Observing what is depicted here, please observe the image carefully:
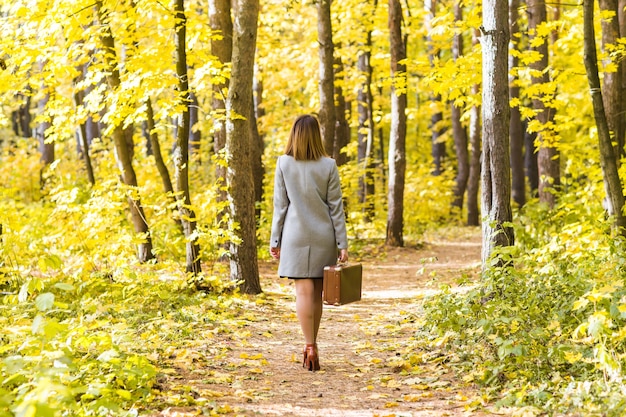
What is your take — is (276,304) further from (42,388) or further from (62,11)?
(42,388)

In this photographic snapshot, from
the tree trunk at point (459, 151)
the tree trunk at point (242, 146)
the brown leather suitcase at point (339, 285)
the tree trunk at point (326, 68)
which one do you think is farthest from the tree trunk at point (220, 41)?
the tree trunk at point (459, 151)

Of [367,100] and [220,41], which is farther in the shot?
[367,100]

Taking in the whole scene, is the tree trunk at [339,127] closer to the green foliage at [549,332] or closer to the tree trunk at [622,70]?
the tree trunk at [622,70]

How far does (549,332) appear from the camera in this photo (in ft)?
17.7

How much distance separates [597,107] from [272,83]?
13.1 m

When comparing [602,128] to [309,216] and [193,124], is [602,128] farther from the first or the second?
[193,124]

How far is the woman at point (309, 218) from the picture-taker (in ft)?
19.1

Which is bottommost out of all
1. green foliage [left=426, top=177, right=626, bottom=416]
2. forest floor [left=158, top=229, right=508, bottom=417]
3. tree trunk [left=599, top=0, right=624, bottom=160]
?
forest floor [left=158, top=229, right=508, bottom=417]

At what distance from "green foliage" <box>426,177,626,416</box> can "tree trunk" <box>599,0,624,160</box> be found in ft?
10.1

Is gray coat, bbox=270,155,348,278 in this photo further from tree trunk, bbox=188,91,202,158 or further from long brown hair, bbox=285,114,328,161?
tree trunk, bbox=188,91,202,158

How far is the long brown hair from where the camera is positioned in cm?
585

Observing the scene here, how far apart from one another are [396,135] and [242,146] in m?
6.36

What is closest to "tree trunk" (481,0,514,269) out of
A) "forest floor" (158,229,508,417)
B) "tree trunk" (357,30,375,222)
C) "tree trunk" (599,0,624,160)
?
"forest floor" (158,229,508,417)

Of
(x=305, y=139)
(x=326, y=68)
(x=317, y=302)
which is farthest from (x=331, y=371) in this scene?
(x=326, y=68)
